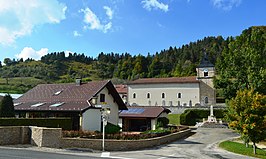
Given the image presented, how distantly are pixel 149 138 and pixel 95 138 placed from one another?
17.8 feet

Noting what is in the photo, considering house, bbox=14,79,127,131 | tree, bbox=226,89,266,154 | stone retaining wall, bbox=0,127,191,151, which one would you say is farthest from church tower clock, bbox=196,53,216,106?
stone retaining wall, bbox=0,127,191,151

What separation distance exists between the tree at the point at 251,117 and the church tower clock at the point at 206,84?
149 feet

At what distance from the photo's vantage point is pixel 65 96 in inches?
1243

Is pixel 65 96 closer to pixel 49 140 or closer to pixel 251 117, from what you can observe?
Result: pixel 49 140

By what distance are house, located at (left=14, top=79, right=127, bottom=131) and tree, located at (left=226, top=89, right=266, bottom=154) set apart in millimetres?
13076

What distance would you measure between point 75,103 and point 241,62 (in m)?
22.9

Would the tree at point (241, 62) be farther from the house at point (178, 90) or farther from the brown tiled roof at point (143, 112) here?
the house at point (178, 90)

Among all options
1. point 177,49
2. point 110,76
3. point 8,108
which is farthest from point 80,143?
point 177,49

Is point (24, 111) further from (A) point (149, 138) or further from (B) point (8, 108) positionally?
(A) point (149, 138)

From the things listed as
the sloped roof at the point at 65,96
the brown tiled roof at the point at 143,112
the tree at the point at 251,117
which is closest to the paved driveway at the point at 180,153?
the tree at the point at 251,117

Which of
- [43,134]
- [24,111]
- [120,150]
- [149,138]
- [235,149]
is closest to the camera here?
[43,134]

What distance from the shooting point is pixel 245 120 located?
2078cm

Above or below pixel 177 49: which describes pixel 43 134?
below

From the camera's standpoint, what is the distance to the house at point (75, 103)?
27.0 metres
